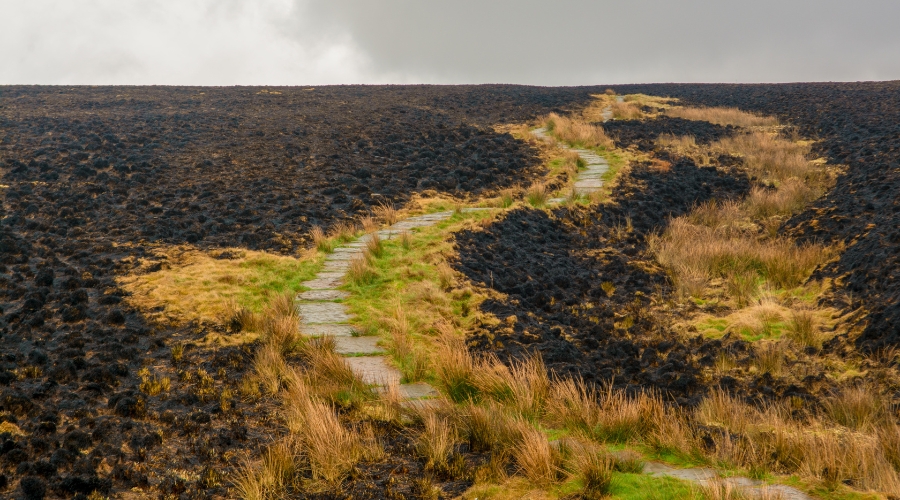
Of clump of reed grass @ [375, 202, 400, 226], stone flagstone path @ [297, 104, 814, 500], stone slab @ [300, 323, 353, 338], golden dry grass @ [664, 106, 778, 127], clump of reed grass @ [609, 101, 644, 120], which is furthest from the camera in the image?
clump of reed grass @ [609, 101, 644, 120]

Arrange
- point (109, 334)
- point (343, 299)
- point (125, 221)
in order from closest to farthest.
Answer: point (109, 334)
point (343, 299)
point (125, 221)

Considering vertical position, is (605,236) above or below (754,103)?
below

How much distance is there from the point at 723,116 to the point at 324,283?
71.0ft

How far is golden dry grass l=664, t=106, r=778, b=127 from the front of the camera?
84.7 ft

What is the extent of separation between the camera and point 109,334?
8.00 meters

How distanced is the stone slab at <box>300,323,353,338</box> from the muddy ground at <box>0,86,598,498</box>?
0.87 m

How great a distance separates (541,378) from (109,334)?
511cm

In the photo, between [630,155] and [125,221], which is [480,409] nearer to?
[125,221]

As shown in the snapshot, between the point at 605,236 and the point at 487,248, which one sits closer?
the point at 487,248

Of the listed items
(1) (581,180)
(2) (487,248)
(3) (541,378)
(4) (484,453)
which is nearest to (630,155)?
(1) (581,180)

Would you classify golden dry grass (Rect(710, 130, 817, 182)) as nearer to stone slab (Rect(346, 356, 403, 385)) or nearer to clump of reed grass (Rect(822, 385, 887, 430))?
clump of reed grass (Rect(822, 385, 887, 430))

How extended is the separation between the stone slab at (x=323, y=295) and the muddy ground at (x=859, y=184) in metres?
6.59

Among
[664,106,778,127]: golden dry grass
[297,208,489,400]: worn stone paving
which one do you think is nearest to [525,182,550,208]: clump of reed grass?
[297,208,489,400]: worn stone paving

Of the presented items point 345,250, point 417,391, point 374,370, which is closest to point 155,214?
point 345,250
